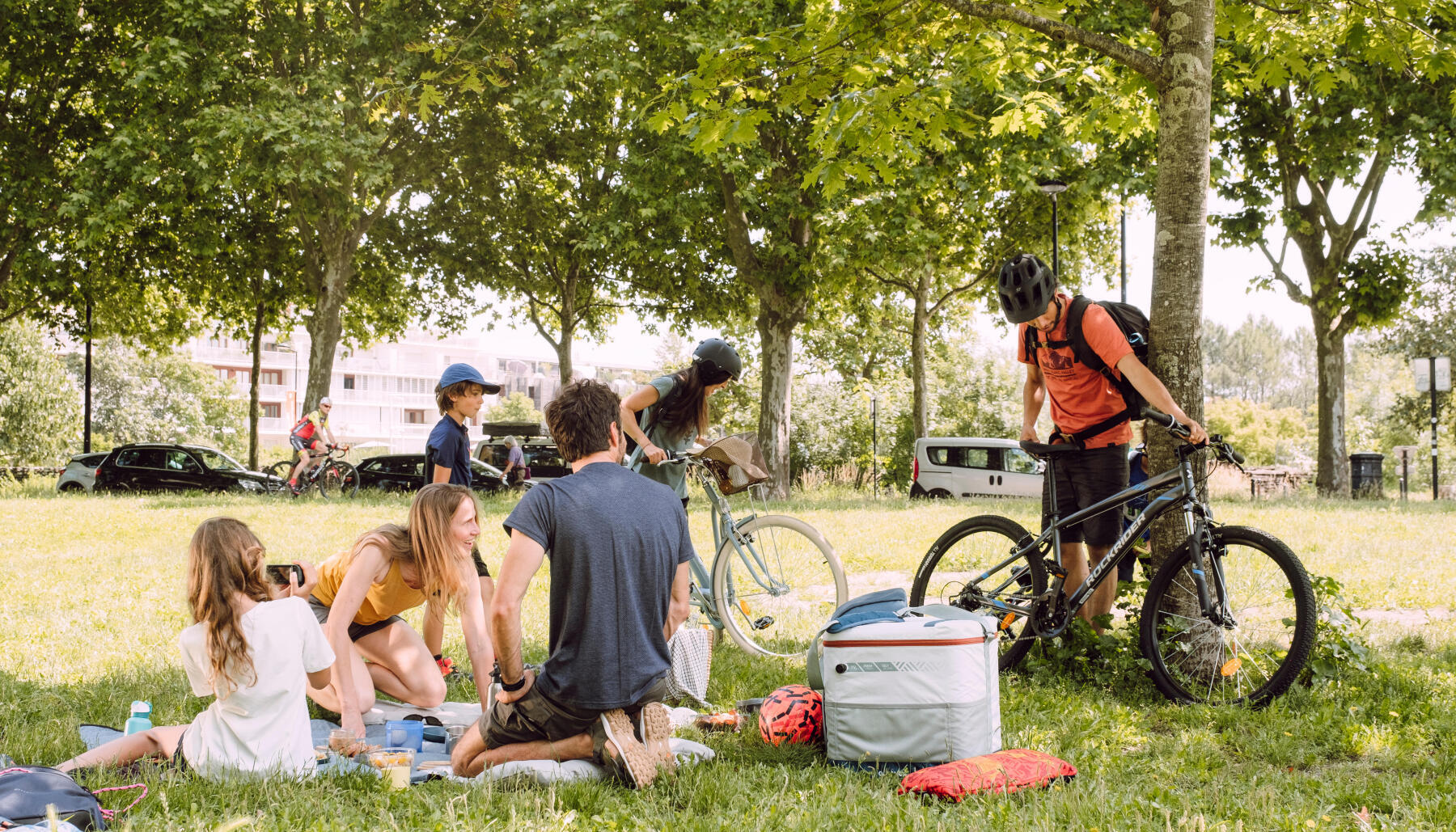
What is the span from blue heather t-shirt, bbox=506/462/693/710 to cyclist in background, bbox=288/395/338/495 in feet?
60.3

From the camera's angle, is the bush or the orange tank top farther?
the bush

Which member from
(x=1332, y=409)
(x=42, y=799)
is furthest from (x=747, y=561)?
(x=1332, y=409)

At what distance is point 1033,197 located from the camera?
23.0 metres

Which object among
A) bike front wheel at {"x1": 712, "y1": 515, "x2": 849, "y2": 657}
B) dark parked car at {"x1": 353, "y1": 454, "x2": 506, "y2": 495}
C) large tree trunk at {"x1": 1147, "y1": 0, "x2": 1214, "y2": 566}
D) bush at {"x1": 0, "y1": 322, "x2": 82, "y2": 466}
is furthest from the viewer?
bush at {"x1": 0, "y1": 322, "x2": 82, "y2": 466}

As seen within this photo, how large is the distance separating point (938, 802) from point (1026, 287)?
2.82 m

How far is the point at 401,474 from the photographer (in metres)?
24.0

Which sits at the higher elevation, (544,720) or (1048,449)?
(1048,449)

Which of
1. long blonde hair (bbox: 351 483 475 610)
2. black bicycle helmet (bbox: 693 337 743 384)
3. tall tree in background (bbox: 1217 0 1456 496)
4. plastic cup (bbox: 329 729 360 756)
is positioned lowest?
plastic cup (bbox: 329 729 360 756)

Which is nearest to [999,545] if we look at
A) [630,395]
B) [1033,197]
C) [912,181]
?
[630,395]

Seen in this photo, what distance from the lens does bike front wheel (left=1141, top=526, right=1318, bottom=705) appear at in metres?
4.91

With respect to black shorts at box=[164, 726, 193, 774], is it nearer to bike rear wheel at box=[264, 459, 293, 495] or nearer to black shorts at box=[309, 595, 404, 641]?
black shorts at box=[309, 595, 404, 641]

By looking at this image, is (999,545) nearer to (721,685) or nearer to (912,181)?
(721,685)

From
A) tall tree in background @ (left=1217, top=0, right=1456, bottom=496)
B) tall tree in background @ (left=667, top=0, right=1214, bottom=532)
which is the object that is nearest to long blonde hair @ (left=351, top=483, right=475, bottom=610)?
tall tree in background @ (left=667, top=0, right=1214, bottom=532)

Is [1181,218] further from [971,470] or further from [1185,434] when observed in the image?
[971,470]
